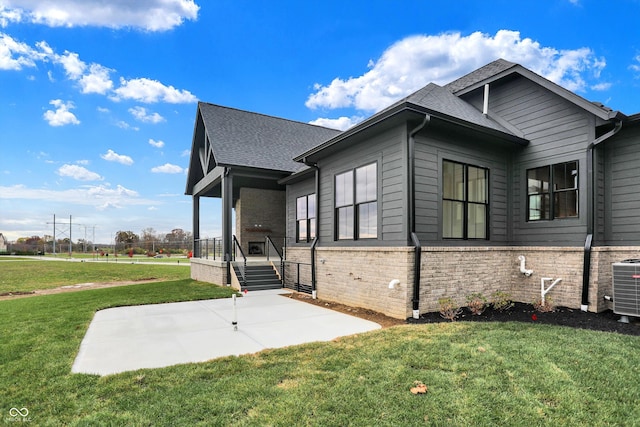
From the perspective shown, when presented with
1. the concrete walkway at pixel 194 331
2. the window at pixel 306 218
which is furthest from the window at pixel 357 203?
the window at pixel 306 218

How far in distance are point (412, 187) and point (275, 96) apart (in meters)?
15.9

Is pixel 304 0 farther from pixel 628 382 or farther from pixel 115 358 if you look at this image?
pixel 628 382

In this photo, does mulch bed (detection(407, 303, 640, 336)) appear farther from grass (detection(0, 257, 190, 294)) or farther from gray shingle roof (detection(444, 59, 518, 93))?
grass (detection(0, 257, 190, 294))

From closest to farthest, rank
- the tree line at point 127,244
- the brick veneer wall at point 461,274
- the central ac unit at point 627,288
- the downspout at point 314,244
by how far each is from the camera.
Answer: the central ac unit at point 627,288 < the brick veneer wall at point 461,274 < the downspout at point 314,244 < the tree line at point 127,244

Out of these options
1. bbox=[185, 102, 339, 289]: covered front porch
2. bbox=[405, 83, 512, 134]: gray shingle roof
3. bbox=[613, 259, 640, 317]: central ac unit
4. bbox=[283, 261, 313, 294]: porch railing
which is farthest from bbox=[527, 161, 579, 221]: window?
bbox=[185, 102, 339, 289]: covered front porch

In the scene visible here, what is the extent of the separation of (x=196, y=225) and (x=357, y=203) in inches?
408

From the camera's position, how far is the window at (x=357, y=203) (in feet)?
26.6

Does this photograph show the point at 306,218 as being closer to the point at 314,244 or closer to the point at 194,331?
the point at 314,244

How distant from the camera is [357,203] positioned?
8.59 meters

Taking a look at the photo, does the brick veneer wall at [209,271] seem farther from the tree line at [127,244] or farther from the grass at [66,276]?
the tree line at [127,244]

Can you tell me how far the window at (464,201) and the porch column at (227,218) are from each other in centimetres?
725

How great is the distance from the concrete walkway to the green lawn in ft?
1.27

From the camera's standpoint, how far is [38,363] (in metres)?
4.22

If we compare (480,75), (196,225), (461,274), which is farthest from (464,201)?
(196,225)
